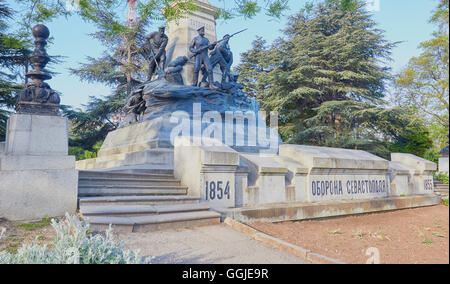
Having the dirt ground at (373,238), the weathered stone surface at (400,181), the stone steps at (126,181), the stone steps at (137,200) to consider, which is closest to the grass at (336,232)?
the dirt ground at (373,238)

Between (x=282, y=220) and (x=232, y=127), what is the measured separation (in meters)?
6.27

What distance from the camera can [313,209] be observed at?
24.8 ft

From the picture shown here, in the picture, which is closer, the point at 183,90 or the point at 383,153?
the point at 183,90

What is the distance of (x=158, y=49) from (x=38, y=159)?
31.9 ft

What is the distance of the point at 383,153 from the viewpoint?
23.7 m

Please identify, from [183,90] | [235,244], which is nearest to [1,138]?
[183,90]

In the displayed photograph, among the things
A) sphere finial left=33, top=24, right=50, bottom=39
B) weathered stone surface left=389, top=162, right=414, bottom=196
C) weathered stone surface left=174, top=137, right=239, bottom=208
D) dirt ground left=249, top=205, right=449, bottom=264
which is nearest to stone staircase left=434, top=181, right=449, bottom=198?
weathered stone surface left=389, top=162, right=414, bottom=196

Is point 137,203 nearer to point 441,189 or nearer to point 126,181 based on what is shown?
point 126,181

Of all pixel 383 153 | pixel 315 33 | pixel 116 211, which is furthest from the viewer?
pixel 315 33

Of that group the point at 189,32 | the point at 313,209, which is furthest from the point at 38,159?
the point at 189,32

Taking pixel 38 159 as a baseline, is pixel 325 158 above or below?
above

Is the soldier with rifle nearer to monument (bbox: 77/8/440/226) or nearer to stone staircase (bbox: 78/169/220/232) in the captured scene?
monument (bbox: 77/8/440/226)

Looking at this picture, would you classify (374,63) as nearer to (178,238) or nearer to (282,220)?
(282,220)

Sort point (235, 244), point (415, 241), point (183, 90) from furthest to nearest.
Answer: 1. point (183, 90)
2. point (415, 241)
3. point (235, 244)
